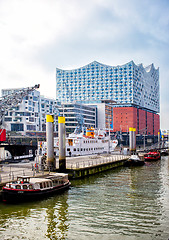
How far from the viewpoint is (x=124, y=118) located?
591 ft

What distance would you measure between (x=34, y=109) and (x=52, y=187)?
353 ft

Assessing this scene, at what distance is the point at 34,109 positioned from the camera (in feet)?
436

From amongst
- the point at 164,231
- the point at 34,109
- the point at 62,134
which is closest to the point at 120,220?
the point at 164,231

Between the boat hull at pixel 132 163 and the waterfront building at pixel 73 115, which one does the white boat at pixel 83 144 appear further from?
the waterfront building at pixel 73 115

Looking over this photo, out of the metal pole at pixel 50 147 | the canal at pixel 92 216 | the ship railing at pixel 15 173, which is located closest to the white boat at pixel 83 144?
the metal pole at pixel 50 147

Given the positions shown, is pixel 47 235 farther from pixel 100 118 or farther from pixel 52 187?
pixel 100 118

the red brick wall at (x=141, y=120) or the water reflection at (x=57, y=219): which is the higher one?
the red brick wall at (x=141, y=120)

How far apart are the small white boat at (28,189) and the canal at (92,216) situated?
2.89 feet

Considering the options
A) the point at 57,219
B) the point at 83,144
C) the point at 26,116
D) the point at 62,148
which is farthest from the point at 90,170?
the point at 26,116

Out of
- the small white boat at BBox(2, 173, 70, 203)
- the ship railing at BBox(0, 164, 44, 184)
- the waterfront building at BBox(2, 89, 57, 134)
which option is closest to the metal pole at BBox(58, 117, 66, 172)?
the ship railing at BBox(0, 164, 44, 184)

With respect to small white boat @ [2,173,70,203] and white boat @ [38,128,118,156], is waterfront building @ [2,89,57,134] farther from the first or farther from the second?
small white boat @ [2,173,70,203]

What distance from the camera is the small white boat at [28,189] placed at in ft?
80.5

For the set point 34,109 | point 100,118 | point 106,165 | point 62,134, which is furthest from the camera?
point 100,118

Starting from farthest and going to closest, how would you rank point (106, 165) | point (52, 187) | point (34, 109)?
point (34, 109) < point (106, 165) < point (52, 187)
